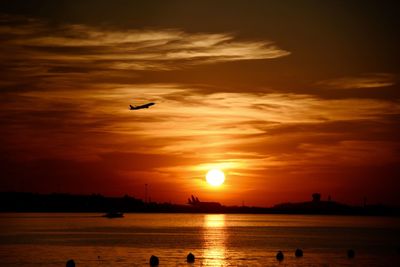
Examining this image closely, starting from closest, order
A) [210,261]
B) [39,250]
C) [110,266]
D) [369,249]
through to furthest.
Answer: [110,266] → [210,261] → [39,250] → [369,249]

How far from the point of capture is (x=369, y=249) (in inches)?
4075

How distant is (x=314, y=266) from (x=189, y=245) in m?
34.6

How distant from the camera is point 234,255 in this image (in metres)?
86.3

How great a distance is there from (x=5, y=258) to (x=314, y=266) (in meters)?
38.6

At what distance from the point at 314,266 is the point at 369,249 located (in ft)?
104

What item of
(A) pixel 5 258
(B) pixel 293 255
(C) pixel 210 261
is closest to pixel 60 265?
(A) pixel 5 258

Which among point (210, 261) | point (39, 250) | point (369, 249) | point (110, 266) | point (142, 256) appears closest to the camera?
point (110, 266)

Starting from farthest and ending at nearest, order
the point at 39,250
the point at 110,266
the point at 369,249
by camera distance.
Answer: the point at 369,249
the point at 39,250
the point at 110,266

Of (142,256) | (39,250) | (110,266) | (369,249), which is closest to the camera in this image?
(110,266)

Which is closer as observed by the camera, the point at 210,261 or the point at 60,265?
the point at 60,265

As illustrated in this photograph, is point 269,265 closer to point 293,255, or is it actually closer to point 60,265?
point 293,255

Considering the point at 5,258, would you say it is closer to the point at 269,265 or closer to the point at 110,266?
the point at 110,266

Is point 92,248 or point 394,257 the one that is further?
point 92,248

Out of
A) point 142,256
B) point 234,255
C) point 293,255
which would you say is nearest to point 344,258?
point 293,255
